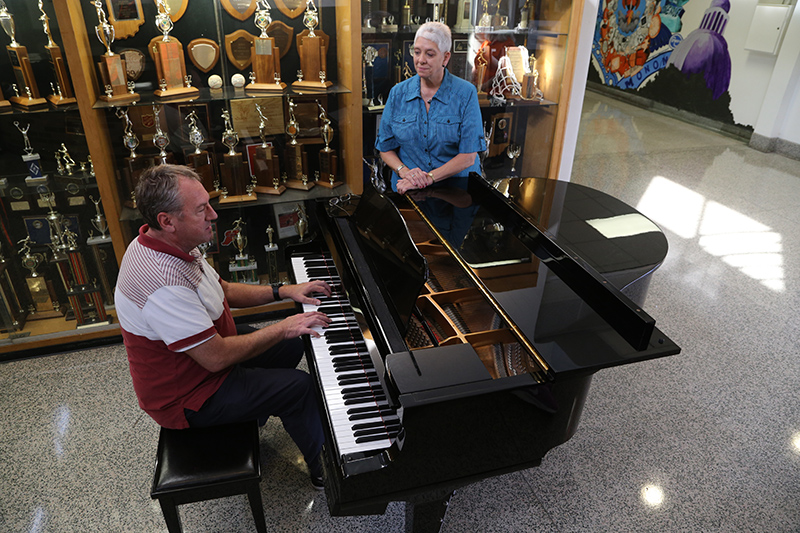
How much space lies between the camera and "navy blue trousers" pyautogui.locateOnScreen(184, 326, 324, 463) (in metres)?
1.87

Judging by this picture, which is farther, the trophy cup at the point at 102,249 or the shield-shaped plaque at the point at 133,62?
the trophy cup at the point at 102,249

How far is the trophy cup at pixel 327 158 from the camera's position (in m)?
3.46

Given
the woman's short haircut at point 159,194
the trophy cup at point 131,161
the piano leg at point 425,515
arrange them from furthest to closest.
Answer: the trophy cup at point 131,161
the piano leg at point 425,515
the woman's short haircut at point 159,194

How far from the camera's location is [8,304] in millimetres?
3109

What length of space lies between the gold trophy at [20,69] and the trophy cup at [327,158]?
Result: 150 centimetres

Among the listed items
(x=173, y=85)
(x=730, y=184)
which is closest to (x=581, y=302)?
(x=173, y=85)

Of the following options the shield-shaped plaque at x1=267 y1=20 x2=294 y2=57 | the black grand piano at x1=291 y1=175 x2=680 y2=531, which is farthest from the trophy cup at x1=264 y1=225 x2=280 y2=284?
the black grand piano at x1=291 y1=175 x2=680 y2=531

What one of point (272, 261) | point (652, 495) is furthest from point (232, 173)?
point (652, 495)

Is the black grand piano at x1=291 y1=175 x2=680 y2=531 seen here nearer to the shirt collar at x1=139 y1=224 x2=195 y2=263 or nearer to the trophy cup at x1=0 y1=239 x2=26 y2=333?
the shirt collar at x1=139 y1=224 x2=195 y2=263

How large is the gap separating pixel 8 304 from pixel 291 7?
7.68 feet

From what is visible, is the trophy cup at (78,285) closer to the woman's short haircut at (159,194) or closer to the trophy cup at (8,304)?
the trophy cup at (8,304)

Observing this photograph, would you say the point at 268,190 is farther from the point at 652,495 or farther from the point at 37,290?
the point at 652,495

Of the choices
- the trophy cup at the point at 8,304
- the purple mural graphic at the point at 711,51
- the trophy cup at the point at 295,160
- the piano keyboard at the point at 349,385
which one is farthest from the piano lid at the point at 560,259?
the purple mural graphic at the point at 711,51

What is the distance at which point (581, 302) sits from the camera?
1.89m
